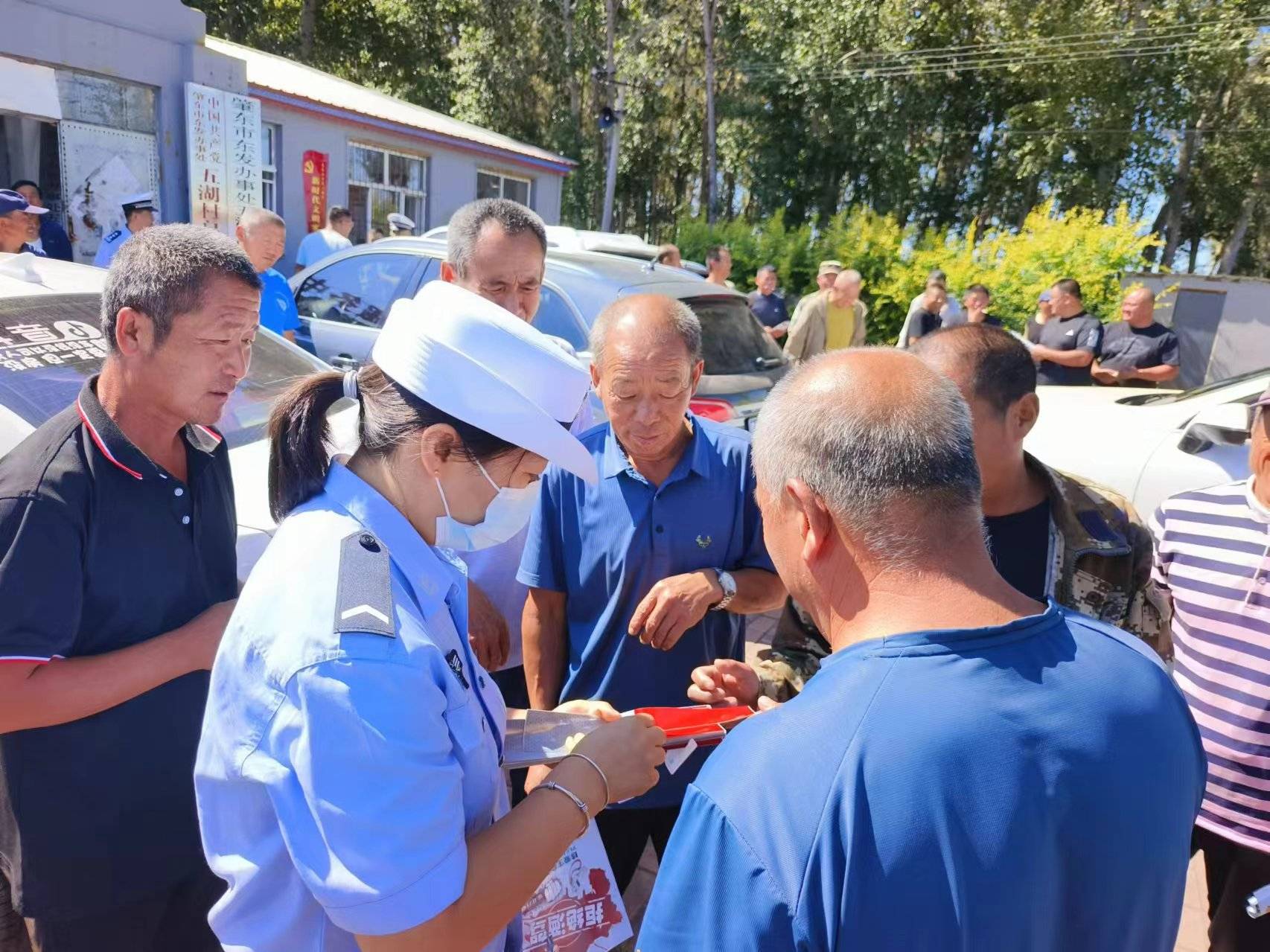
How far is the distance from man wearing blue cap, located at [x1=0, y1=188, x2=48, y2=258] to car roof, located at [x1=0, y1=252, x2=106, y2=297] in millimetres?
2026

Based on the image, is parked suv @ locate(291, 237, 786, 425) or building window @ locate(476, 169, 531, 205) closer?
parked suv @ locate(291, 237, 786, 425)

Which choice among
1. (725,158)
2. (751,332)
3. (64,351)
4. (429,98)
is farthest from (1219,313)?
(429,98)

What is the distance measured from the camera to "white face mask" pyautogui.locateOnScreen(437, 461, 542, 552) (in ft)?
4.59

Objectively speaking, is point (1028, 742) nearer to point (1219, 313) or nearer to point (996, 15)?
point (1219, 313)

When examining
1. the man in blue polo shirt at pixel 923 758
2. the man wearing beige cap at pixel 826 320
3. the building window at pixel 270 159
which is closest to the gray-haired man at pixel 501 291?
the man in blue polo shirt at pixel 923 758

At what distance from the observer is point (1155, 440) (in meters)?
4.88

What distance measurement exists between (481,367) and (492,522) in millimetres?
371

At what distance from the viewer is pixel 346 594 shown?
115cm

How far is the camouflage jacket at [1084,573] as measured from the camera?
2010mm

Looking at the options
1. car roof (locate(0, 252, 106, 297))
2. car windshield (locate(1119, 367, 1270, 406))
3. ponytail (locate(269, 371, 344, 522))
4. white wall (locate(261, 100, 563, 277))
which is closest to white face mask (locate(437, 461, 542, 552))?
ponytail (locate(269, 371, 344, 522))

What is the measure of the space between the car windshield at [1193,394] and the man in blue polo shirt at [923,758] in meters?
4.87

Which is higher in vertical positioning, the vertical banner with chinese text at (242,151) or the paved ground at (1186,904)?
the vertical banner with chinese text at (242,151)

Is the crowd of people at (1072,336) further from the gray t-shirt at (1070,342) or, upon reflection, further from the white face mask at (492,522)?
the white face mask at (492,522)

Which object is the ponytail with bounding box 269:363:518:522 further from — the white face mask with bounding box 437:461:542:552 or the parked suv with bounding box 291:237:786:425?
the parked suv with bounding box 291:237:786:425
